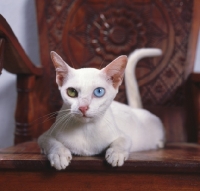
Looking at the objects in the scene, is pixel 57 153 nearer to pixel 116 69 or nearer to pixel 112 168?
pixel 112 168

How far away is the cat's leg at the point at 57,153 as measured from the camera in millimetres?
729

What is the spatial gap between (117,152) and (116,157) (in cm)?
2

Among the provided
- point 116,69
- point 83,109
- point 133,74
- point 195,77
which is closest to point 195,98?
point 195,77

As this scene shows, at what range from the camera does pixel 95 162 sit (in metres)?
0.74

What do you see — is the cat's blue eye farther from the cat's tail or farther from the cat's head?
the cat's tail

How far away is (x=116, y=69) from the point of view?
0.80 metres

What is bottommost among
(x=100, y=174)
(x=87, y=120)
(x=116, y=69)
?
(x=100, y=174)

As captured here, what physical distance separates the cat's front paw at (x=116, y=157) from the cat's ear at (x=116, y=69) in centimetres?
16

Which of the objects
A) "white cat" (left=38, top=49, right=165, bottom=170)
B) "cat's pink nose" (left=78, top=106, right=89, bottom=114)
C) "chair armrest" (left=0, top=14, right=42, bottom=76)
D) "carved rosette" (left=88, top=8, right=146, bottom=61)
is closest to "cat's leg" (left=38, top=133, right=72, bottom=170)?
"white cat" (left=38, top=49, right=165, bottom=170)

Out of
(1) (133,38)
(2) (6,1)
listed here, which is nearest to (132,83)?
(1) (133,38)

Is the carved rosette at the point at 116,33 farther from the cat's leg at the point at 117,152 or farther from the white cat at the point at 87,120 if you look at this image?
the cat's leg at the point at 117,152

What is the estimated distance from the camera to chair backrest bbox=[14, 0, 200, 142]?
1281mm

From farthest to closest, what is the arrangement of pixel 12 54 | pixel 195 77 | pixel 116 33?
1. pixel 116 33
2. pixel 195 77
3. pixel 12 54

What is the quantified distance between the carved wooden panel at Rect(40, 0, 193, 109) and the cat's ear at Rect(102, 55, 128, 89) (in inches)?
18.9
